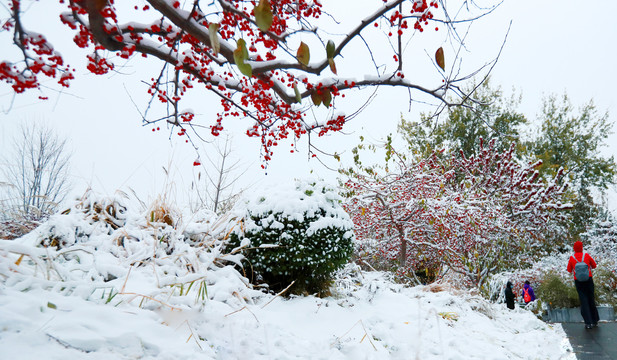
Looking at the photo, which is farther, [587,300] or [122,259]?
[587,300]

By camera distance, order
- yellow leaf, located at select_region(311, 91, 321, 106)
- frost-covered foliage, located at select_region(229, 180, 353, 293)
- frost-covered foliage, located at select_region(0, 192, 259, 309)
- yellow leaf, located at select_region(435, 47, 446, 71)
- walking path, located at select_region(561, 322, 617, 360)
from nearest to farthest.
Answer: yellow leaf, located at select_region(435, 47, 446, 71), frost-covered foliage, located at select_region(0, 192, 259, 309), yellow leaf, located at select_region(311, 91, 321, 106), walking path, located at select_region(561, 322, 617, 360), frost-covered foliage, located at select_region(229, 180, 353, 293)

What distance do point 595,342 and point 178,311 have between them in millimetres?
5395

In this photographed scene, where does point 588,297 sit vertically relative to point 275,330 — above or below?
below

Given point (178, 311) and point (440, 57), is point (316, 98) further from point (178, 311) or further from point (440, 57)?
point (178, 311)

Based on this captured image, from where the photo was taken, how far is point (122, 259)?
116 inches

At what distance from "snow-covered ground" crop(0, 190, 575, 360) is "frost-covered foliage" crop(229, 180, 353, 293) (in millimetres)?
330

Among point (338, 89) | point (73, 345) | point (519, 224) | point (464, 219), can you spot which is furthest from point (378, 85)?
point (519, 224)

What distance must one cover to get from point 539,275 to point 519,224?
1.77m

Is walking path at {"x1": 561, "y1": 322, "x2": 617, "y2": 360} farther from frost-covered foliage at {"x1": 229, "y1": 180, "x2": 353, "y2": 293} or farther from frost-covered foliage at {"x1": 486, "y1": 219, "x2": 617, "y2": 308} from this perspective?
frost-covered foliage at {"x1": 229, "y1": 180, "x2": 353, "y2": 293}

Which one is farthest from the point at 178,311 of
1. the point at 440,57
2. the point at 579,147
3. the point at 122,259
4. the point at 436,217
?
the point at 579,147

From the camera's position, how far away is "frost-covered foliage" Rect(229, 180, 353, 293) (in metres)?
3.90

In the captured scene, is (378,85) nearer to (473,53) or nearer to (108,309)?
(473,53)

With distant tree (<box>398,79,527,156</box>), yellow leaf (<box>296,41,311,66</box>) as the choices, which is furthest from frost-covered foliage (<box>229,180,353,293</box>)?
distant tree (<box>398,79,527,156</box>)

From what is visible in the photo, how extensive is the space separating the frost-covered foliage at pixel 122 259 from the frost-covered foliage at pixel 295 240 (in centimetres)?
47
